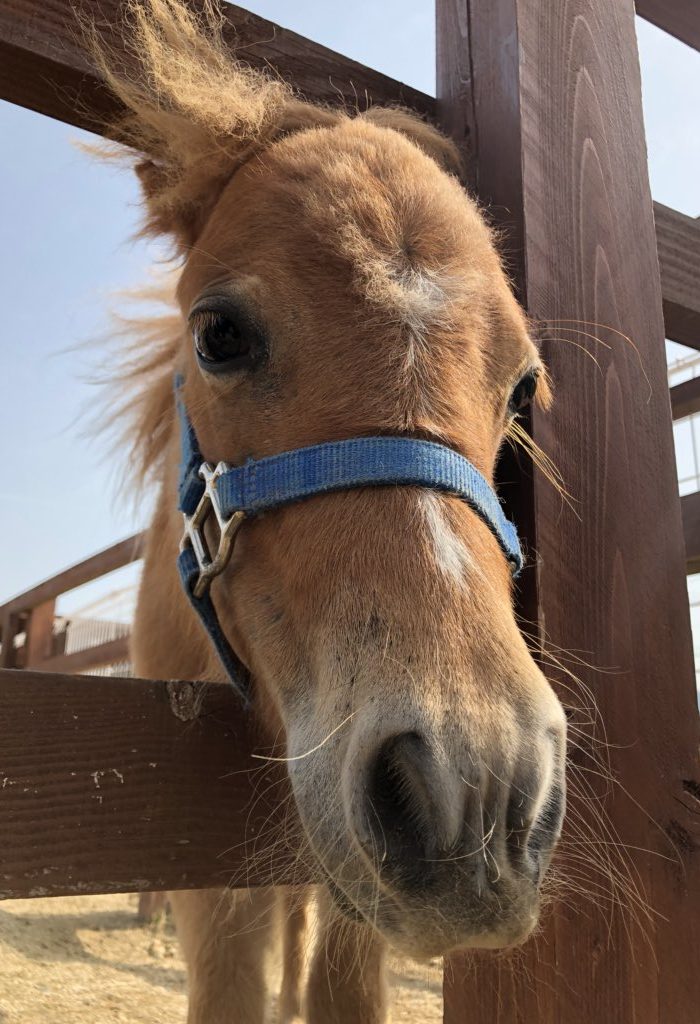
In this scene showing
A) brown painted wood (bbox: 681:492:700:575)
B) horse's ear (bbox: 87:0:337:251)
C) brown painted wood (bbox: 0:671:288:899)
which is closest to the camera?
brown painted wood (bbox: 0:671:288:899)

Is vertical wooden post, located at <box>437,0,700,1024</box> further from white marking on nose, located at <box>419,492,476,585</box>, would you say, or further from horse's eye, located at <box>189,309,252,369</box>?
horse's eye, located at <box>189,309,252,369</box>

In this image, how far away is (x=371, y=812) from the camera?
880 mm

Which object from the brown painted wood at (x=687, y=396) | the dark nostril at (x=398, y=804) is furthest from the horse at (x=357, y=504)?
the brown painted wood at (x=687, y=396)

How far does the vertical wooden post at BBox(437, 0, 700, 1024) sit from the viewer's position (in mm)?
1248

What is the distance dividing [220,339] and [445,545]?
590mm

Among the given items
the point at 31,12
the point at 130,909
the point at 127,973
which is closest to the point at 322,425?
the point at 31,12

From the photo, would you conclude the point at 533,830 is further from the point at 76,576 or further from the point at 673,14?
the point at 76,576

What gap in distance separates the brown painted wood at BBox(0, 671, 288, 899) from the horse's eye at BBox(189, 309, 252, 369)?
0.56m

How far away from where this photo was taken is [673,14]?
2.20m

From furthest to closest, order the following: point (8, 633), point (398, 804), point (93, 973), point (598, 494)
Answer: point (8, 633) < point (93, 973) < point (598, 494) < point (398, 804)

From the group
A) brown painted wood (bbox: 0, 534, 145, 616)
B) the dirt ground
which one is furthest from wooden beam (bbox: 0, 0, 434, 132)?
brown painted wood (bbox: 0, 534, 145, 616)

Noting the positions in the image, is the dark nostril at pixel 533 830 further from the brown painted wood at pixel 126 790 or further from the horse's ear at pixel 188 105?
the horse's ear at pixel 188 105

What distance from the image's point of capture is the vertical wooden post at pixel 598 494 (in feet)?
4.09

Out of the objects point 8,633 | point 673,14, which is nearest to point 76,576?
point 8,633
